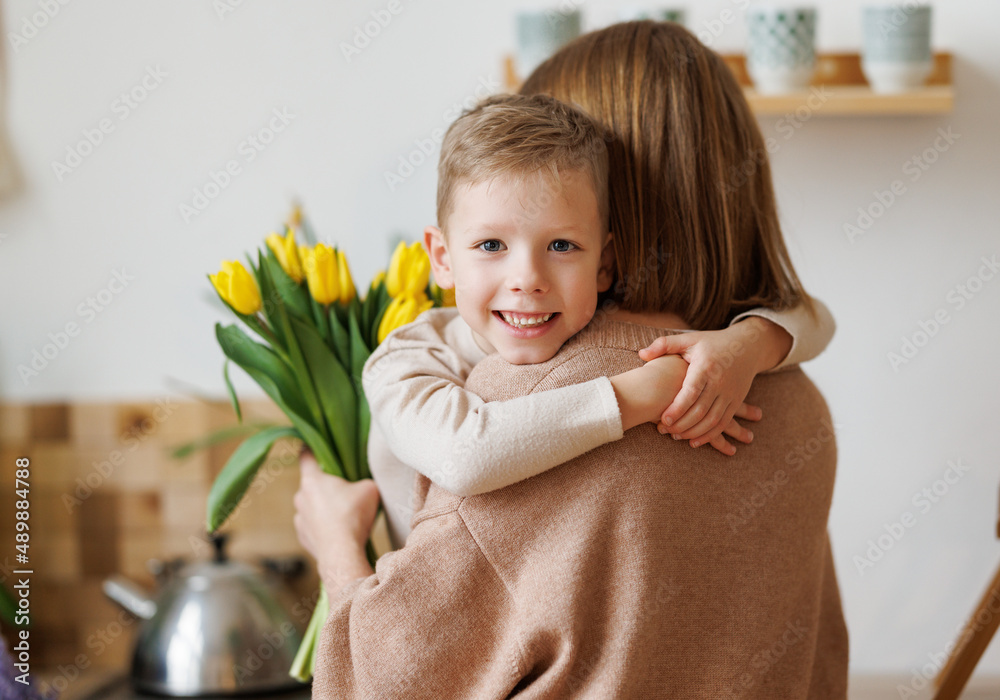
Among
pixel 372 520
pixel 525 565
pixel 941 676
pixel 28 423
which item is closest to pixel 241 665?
pixel 372 520

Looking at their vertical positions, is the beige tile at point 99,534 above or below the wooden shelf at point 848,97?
below

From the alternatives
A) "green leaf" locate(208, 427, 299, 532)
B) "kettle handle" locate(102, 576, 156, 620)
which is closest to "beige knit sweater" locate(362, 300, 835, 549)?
"green leaf" locate(208, 427, 299, 532)

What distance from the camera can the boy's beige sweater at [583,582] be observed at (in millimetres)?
693

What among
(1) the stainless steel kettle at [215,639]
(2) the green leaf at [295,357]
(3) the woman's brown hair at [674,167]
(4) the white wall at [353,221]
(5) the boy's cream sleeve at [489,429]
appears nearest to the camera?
(5) the boy's cream sleeve at [489,429]

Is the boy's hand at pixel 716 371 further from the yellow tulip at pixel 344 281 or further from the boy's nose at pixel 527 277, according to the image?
the yellow tulip at pixel 344 281

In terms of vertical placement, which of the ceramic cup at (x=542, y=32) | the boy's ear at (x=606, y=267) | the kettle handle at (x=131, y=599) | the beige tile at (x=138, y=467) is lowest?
the kettle handle at (x=131, y=599)

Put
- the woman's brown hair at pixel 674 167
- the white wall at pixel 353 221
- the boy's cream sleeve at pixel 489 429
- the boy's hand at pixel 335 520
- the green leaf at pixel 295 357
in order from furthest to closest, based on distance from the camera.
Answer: the white wall at pixel 353 221
the green leaf at pixel 295 357
the boy's hand at pixel 335 520
the woman's brown hair at pixel 674 167
the boy's cream sleeve at pixel 489 429

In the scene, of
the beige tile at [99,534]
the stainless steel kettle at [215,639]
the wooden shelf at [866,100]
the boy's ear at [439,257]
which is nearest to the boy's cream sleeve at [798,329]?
the boy's ear at [439,257]

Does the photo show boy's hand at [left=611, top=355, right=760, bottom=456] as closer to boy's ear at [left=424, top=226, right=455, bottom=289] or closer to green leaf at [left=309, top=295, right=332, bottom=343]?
boy's ear at [left=424, top=226, right=455, bottom=289]

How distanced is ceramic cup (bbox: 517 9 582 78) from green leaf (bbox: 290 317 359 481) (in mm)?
662

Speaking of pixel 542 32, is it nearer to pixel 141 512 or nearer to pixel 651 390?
pixel 651 390

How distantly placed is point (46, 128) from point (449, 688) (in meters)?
1.37

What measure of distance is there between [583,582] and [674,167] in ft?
1.15

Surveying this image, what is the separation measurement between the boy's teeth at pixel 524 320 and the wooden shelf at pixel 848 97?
0.84 meters
